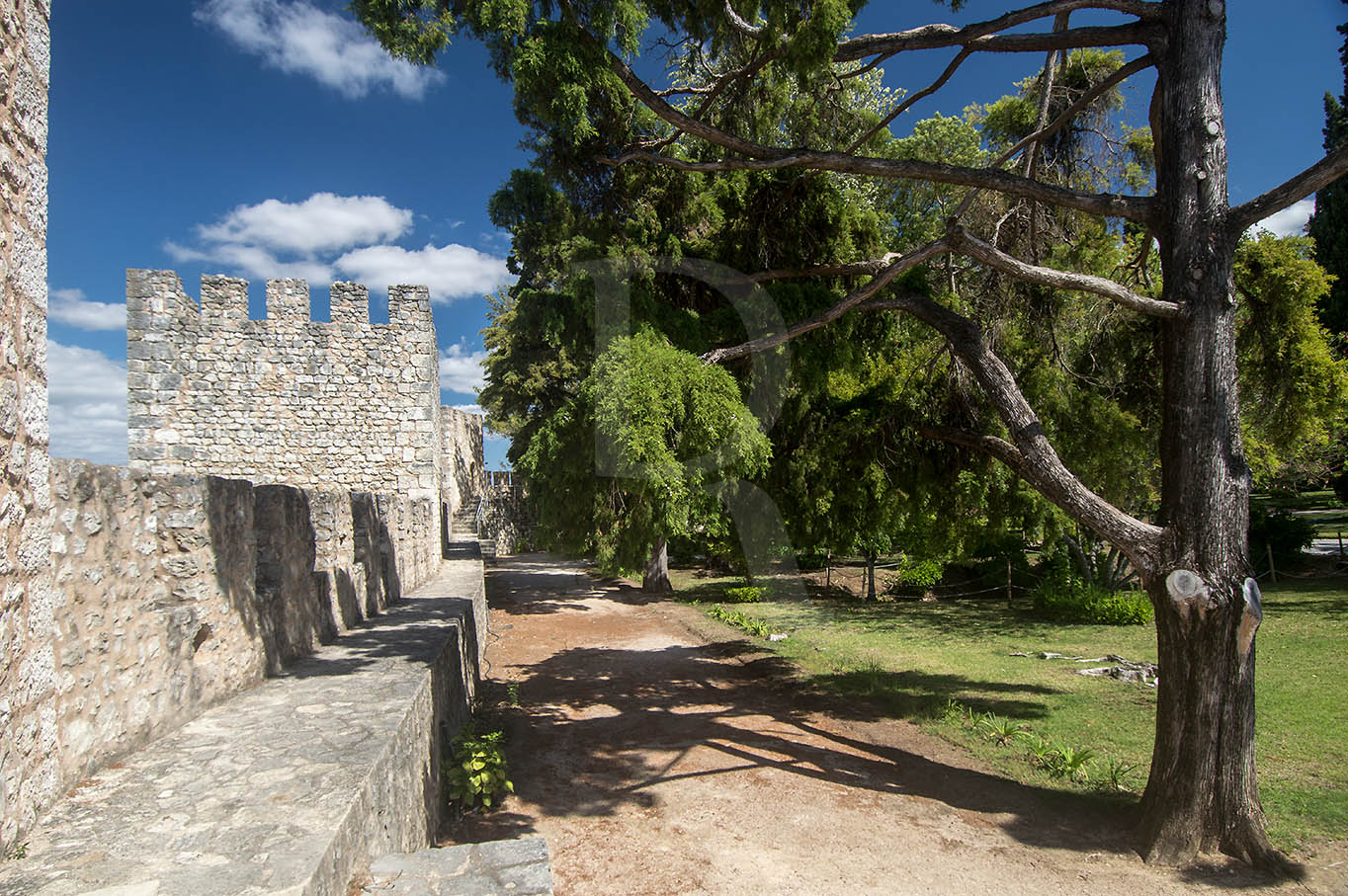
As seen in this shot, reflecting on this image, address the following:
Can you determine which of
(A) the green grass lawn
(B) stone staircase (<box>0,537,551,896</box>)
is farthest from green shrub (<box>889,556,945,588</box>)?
(B) stone staircase (<box>0,537,551,896</box>)

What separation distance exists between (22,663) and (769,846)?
445 cm

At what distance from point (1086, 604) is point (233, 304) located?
1607 centimetres

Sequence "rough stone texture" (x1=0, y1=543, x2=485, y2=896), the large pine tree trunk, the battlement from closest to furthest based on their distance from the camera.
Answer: "rough stone texture" (x1=0, y1=543, x2=485, y2=896) < the large pine tree trunk < the battlement

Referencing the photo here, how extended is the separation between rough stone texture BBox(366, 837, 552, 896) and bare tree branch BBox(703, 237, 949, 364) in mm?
4195

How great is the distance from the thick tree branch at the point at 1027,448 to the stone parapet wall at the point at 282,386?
9055mm

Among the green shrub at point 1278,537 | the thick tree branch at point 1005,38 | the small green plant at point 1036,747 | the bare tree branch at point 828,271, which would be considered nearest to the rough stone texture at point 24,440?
the thick tree branch at point 1005,38

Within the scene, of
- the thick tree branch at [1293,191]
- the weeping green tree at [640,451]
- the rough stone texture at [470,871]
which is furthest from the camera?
the weeping green tree at [640,451]

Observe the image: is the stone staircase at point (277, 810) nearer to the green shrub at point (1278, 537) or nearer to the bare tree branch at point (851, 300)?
the bare tree branch at point (851, 300)

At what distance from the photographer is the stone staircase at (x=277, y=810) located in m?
2.44

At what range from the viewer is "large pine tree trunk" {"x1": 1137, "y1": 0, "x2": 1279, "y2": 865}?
5.10m

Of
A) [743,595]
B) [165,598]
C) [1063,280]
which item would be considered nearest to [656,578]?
[743,595]

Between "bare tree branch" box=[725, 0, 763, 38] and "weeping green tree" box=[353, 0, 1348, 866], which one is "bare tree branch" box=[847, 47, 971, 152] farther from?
"bare tree branch" box=[725, 0, 763, 38]

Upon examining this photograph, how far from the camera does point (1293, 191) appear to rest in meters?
5.09

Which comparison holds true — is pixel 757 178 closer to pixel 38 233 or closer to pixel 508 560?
pixel 38 233
